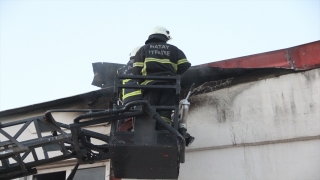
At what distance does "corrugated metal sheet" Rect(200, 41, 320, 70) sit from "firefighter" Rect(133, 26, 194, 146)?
155 centimetres

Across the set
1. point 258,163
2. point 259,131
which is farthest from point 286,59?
point 258,163

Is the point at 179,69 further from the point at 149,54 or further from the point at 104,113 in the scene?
the point at 104,113

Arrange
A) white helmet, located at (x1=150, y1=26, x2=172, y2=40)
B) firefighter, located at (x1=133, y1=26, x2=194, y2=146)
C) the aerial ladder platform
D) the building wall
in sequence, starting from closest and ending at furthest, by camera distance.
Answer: the aerial ladder platform < firefighter, located at (x1=133, y1=26, x2=194, y2=146) < white helmet, located at (x1=150, y1=26, x2=172, y2=40) < the building wall

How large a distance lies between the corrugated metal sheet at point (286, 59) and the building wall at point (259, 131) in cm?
16

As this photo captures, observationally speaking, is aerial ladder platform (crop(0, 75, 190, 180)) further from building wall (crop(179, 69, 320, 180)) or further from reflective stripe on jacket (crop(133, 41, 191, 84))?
building wall (crop(179, 69, 320, 180))

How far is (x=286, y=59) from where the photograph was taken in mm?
7164

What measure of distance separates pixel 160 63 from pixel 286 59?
226 centimetres

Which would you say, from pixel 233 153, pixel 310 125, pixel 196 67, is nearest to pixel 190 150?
pixel 233 153

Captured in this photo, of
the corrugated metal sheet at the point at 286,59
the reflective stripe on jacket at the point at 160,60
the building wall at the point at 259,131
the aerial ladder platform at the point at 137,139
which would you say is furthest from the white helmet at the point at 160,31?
the building wall at the point at 259,131

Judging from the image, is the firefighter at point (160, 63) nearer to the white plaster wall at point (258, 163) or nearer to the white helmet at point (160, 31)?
the white helmet at point (160, 31)

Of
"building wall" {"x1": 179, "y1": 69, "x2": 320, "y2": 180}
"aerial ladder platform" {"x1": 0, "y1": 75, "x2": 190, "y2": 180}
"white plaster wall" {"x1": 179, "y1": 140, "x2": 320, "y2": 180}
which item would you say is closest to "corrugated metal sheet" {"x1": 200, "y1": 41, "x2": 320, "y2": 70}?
"building wall" {"x1": 179, "y1": 69, "x2": 320, "y2": 180}

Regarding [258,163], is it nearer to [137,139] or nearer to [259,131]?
[259,131]

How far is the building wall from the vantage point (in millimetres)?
6551

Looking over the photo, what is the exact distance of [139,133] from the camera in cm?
554
